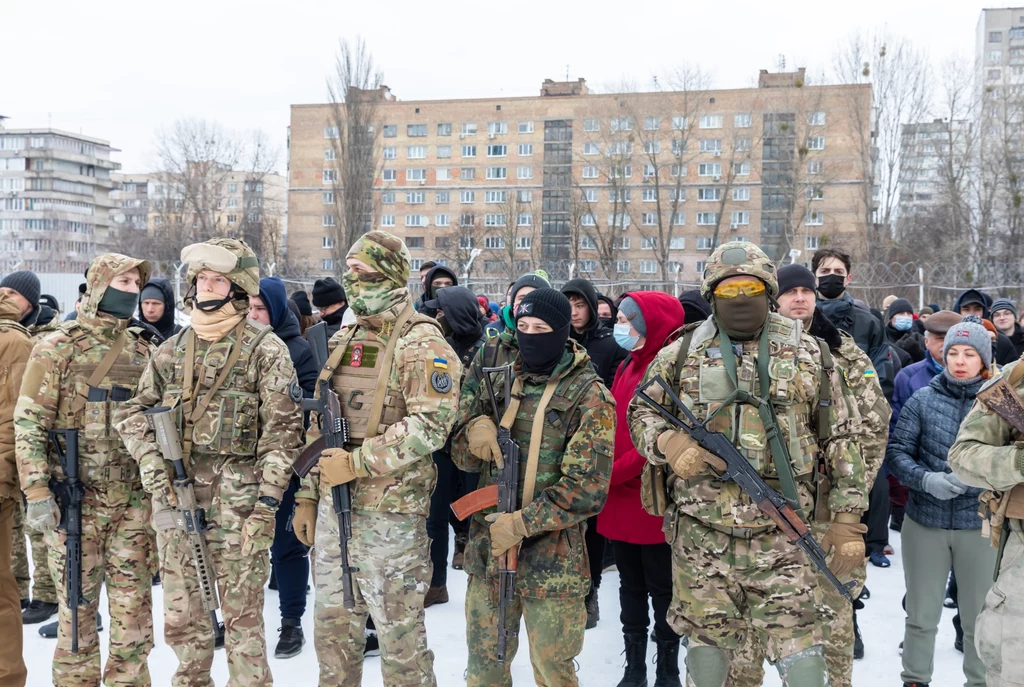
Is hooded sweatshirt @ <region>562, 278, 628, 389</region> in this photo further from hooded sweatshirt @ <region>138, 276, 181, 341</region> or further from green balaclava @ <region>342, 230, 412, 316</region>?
hooded sweatshirt @ <region>138, 276, 181, 341</region>

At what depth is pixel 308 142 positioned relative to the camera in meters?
49.9

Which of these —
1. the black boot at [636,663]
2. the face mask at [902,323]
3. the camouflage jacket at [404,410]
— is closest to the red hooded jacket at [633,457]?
the black boot at [636,663]

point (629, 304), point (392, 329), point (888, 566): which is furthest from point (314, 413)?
point (888, 566)

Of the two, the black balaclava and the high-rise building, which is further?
the high-rise building

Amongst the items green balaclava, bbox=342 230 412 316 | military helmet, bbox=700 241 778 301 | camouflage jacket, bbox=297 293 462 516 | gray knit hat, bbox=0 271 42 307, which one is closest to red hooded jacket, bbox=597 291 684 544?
military helmet, bbox=700 241 778 301

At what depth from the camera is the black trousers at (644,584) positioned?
12.6 feet

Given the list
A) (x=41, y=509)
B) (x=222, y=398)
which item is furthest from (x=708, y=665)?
(x=41, y=509)

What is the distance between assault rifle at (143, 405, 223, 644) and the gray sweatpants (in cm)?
335

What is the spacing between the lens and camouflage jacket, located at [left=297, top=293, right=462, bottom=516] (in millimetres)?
3055

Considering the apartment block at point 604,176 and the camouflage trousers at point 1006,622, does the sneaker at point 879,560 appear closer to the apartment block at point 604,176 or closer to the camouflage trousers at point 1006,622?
the camouflage trousers at point 1006,622

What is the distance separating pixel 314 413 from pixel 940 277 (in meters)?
18.3

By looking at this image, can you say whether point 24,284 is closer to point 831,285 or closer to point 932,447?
point 831,285

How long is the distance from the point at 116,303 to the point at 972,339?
13.8ft

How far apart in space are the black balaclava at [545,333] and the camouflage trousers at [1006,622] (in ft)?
5.85
